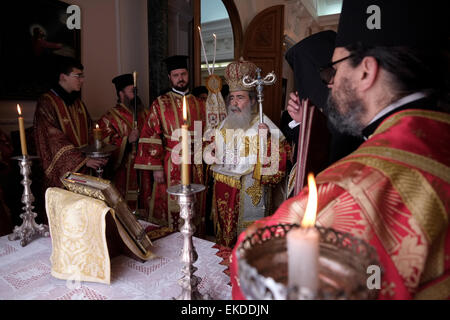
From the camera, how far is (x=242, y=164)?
3.02 m

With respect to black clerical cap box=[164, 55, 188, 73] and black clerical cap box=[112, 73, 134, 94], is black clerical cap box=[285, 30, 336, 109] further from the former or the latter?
black clerical cap box=[112, 73, 134, 94]

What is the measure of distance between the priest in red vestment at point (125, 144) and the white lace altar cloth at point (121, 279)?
95.6 inches

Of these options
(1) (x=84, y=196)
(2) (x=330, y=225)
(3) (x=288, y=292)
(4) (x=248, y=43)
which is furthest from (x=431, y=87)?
(4) (x=248, y=43)

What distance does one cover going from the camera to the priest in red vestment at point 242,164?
→ 292 centimetres

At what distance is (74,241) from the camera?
1177 mm

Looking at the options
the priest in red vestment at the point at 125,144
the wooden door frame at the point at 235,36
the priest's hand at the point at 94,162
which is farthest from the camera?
the wooden door frame at the point at 235,36

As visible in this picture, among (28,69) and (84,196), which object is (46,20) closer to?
(28,69)

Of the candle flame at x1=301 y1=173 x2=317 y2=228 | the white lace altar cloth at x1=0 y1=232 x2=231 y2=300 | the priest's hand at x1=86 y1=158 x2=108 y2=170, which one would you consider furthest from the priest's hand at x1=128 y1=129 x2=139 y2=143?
the candle flame at x1=301 y1=173 x2=317 y2=228

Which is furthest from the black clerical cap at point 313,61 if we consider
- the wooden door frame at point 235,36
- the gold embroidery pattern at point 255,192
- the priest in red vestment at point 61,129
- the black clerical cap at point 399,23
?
the wooden door frame at point 235,36

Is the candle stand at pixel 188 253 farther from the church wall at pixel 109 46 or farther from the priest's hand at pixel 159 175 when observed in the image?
the church wall at pixel 109 46

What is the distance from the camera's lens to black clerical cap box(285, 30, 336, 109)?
2053 mm

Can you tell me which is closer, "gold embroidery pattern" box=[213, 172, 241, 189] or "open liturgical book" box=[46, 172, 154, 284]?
"open liturgical book" box=[46, 172, 154, 284]

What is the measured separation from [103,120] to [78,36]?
1.14 meters

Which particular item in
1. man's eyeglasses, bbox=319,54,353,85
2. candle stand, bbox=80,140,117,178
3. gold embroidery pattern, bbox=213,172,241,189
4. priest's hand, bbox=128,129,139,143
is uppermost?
man's eyeglasses, bbox=319,54,353,85
